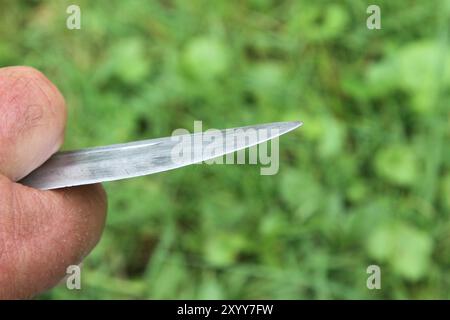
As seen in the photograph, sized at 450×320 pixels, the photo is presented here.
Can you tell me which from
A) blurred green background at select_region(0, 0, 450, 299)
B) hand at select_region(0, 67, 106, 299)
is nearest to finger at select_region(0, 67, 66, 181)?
hand at select_region(0, 67, 106, 299)

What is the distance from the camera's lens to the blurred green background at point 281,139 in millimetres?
1348

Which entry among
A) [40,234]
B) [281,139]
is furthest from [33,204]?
[281,139]

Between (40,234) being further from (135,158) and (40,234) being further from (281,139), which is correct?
(281,139)

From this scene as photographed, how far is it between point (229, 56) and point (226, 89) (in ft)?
0.29

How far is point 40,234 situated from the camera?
580 millimetres

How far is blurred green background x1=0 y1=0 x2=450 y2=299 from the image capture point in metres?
1.35

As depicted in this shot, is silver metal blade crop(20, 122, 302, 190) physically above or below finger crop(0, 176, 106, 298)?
above

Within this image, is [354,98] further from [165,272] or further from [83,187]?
[83,187]

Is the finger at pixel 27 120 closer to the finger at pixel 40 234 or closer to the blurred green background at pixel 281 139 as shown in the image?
the finger at pixel 40 234

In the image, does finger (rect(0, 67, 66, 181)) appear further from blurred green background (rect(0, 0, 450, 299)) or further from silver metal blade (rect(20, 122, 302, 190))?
→ blurred green background (rect(0, 0, 450, 299))

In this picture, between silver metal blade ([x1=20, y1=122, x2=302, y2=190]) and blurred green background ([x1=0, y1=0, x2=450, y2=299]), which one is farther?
blurred green background ([x1=0, y1=0, x2=450, y2=299])

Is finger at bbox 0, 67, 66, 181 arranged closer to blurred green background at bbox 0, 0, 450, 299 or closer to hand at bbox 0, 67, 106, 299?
hand at bbox 0, 67, 106, 299

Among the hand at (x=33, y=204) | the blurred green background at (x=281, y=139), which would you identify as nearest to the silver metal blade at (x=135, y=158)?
the hand at (x=33, y=204)
